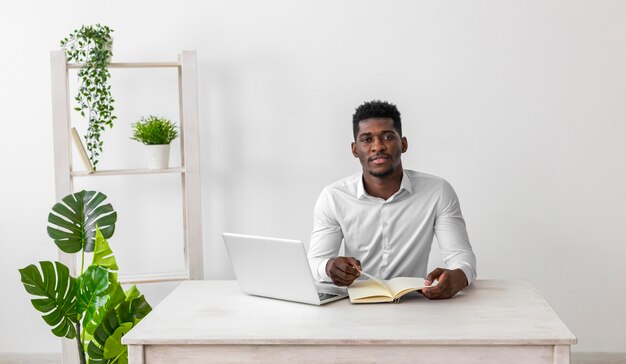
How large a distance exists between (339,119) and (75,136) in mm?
1164

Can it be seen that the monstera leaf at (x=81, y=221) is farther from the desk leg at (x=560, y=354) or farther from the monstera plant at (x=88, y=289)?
the desk leg at (x=560, y=354)

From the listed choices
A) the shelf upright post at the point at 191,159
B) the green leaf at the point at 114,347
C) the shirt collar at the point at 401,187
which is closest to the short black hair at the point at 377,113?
the shirt collar at the point at 401,187

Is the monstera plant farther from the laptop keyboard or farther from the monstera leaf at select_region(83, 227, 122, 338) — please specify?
the laptop keyboard

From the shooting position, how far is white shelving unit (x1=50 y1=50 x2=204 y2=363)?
10.9ft

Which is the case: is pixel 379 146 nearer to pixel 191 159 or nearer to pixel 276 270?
pixel 276 270

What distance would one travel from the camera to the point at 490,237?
Answer: 3.74 meters

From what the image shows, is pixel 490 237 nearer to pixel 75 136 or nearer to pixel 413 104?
pixel 413 104

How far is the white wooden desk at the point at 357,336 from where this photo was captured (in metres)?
2.10

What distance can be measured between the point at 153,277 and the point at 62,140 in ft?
2.29

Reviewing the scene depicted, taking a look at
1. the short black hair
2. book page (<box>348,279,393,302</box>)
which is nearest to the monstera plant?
book page (<box>348,279,393,302</box>)

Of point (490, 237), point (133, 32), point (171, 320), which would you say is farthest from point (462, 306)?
point (133, 32)

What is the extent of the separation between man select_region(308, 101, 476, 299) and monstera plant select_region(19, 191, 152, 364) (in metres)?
0.73

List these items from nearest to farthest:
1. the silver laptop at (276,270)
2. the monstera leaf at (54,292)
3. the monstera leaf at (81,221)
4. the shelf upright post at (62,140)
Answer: the silver laptop at (276,270), the monstera leaf at (54,292), the monstera leaf at (81,221), the shelf upright post at (62,140)

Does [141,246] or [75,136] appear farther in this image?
[141,246]
